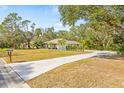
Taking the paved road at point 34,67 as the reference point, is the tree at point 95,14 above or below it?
above

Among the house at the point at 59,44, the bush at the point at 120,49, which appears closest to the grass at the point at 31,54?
the house at the point at 59,44

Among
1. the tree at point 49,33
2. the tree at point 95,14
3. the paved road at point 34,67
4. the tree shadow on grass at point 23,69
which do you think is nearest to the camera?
the tree shadow on grass at point 23,69

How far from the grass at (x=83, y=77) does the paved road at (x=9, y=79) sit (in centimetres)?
22

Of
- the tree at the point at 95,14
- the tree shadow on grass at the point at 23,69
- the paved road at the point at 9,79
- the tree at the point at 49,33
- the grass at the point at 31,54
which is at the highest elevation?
the tree at the point at 95,14

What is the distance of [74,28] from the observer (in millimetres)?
8000

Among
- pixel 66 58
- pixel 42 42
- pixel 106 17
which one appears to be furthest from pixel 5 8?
pixel 66 58

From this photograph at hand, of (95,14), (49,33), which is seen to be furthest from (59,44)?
(95,14)

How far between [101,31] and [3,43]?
299 centimetres

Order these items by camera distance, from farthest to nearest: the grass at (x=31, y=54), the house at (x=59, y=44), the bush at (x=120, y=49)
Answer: the bush at (x=120, y=49), the house at (x=59, y=44), the grass at (x=31, y=54)

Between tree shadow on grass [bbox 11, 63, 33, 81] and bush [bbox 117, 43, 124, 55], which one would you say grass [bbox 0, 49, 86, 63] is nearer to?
tree shadow on grass [bbox 11, 63, 33, 81]

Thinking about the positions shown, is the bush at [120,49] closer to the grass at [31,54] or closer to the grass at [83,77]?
the grass at [83,77]

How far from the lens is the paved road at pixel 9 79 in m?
5.81

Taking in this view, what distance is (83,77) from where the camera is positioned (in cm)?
649
